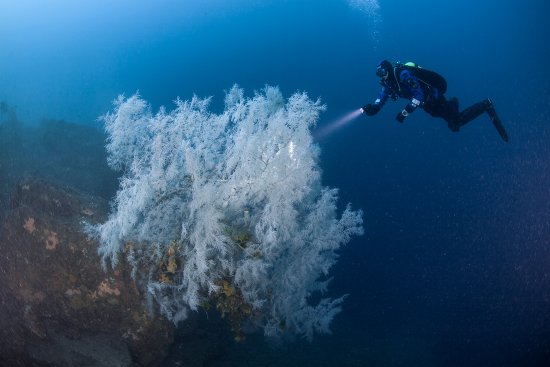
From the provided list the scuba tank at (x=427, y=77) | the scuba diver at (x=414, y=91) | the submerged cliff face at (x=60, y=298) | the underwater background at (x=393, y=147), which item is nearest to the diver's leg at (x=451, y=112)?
the scuba diver at (x=414, y=91)

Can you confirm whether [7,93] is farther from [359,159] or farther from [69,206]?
[69,206]

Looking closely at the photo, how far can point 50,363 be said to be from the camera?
18.4 feet

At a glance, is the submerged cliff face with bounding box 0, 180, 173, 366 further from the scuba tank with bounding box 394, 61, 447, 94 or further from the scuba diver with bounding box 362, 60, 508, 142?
the scuba tank with bounding box 394, 61, 447, 94

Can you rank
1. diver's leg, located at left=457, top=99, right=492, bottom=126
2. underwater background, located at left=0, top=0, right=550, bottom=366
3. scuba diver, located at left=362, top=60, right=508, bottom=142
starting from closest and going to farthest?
scuba diver, located at left=362, top=60, right=508, bottom=142, diver's leg, located at left=457, top=99, right=492, bottom=126, underwater background, located at left=0, top=0, right=550, bottom=366

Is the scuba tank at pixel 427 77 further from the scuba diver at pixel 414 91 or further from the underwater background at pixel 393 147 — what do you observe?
the underwater background at pixel 393 147

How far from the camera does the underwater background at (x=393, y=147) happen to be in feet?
42.1

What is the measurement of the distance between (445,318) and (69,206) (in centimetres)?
1460

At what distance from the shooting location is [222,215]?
220 inches

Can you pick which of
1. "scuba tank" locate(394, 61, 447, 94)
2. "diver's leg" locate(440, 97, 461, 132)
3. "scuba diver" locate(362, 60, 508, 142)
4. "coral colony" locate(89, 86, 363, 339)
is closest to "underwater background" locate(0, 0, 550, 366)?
"coral colony" locate(89, 86, 363, 339)

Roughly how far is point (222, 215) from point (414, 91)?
19.0 feet

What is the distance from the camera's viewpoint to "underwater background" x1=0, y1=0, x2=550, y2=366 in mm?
12844

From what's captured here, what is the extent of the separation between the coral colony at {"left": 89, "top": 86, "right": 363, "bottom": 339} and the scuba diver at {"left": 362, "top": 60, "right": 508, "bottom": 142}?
8.97 feet

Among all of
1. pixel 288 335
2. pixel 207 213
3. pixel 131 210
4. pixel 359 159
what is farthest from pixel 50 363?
pixel 359 159

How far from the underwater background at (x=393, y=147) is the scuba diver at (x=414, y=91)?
6.22 meters
